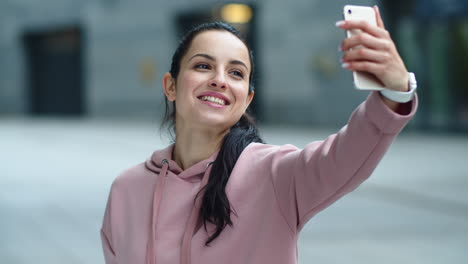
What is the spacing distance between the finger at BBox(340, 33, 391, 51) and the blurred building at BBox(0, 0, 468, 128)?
15.8 m

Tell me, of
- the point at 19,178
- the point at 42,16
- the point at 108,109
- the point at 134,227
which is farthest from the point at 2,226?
the point at 42,16

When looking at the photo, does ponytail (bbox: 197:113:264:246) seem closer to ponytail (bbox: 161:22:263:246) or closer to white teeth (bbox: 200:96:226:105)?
ponytail (bbox: 161:22:263:246)

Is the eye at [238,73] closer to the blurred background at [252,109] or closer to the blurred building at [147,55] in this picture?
the blurred background at [252,109]

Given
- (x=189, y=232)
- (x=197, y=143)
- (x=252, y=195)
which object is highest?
(x=197, y=143)

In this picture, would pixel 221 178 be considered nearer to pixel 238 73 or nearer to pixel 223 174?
pixel 223 174

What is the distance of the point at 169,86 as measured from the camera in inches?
84.1

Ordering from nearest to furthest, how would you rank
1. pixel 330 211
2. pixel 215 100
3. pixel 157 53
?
pixel 215 100 → pixel 330 211 → pixel 157 53

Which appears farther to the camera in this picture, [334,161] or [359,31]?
[334,161]

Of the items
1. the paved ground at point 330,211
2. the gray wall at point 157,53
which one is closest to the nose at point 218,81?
the paved ground at point 330,211

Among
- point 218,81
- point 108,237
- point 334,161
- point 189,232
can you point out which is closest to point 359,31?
point 334,161

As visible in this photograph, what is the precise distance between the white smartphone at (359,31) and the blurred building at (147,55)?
1579 cm

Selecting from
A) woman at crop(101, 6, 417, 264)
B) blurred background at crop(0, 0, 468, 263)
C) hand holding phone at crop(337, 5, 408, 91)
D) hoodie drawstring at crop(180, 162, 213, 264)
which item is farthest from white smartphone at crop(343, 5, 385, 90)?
blurred background at crop(0, 0, 468, 263)

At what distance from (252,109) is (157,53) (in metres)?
21.7

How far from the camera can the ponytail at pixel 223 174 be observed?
1790mm
